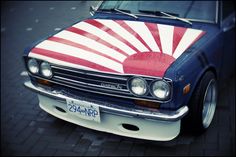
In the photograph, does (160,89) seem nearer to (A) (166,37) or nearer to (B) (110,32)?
(A) (166,37)

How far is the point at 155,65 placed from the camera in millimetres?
2715

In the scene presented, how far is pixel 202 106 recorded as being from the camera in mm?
3035

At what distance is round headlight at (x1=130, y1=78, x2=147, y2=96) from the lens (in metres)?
2.71

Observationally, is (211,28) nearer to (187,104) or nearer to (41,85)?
(187,104)

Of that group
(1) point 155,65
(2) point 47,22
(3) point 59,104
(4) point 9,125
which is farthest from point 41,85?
(2) point 47,22

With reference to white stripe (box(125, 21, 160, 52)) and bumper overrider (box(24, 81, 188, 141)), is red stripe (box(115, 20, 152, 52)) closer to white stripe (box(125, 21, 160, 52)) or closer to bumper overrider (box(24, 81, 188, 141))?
white stripe (box(125, 21, 160, 52))

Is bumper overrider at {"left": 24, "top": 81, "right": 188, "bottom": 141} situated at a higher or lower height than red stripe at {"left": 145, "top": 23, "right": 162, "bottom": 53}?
lower

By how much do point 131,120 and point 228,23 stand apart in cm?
170

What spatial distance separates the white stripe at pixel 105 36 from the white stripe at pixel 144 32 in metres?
0.21

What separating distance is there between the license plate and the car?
10mm

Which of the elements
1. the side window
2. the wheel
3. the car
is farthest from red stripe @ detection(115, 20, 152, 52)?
the side window

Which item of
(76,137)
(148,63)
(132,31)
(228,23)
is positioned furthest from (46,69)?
(228,23)

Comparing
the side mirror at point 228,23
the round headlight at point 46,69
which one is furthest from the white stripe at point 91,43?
the side mirror at point 228,23

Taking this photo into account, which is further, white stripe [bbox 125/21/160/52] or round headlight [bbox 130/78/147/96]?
white stripe [bbox 125/21/160/52]
